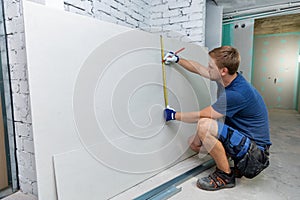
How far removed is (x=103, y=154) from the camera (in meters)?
1.28

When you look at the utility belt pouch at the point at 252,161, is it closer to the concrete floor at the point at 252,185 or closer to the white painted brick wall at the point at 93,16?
the concrete floor at the point at 252,185

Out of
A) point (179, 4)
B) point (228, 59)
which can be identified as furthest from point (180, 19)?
point (228, 59)

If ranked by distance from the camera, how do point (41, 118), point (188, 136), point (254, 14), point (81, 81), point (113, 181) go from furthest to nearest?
point (254, 14)
point (188, 136)
point (113, 181)
point (81, 81)
point (41, 118)

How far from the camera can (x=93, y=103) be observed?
1.21 meters

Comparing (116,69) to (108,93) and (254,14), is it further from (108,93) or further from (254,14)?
(254,14)

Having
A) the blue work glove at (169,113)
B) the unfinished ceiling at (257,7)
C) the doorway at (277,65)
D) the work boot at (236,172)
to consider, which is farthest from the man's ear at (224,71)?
the doorway at (277,65)

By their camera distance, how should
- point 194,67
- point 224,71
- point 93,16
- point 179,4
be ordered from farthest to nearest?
point 179,4 < point 194,67 < point 93,16 < point 224,71

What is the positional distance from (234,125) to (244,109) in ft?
0.65

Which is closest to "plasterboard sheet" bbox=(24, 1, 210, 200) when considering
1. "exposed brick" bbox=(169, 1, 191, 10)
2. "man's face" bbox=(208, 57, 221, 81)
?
"man's face" bbox=(208, 57, 221, 81)

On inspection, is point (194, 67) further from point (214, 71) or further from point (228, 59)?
point (228, 59)

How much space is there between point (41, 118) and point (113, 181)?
0.67m

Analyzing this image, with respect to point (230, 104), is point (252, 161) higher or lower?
lower

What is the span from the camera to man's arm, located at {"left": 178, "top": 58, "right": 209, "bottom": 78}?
1846 millimetres

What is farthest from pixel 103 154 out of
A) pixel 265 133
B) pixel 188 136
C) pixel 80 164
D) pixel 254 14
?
pixel 254 14
